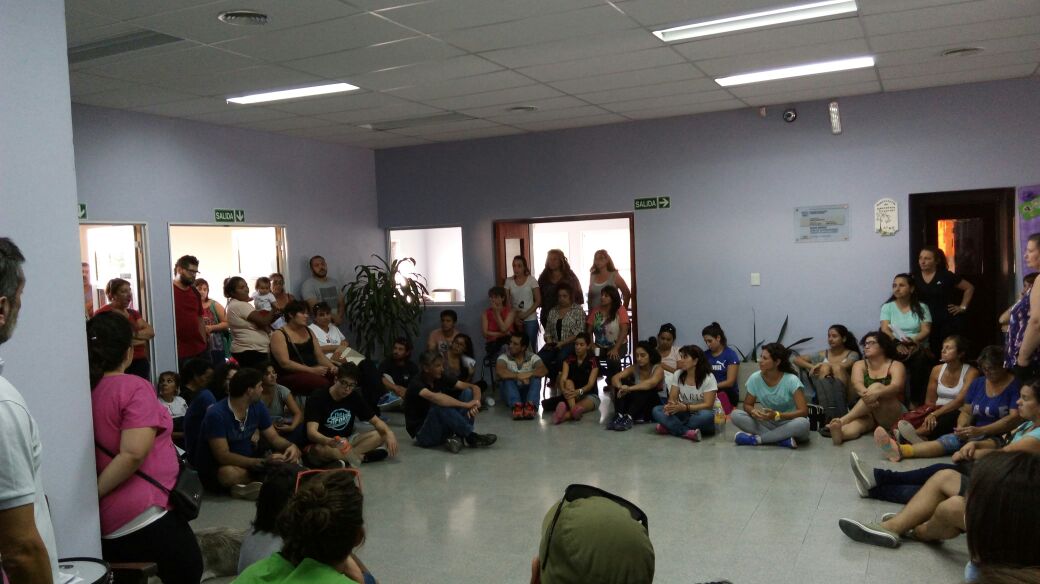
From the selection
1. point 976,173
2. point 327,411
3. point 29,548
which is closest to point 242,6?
point 327,411

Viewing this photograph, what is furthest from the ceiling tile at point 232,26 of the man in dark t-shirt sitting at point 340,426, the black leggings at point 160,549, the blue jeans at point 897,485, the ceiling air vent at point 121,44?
the blue jeans at point 897,485

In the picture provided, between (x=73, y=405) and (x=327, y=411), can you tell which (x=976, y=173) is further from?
(x=73, y=405)

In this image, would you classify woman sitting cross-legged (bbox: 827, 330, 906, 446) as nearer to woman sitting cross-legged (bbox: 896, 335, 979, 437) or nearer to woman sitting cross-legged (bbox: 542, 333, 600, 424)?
woman sitting cross-legged (bbox: 896, 335, 979, 437)

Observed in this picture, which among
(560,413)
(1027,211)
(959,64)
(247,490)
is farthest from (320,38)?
(1027,211)

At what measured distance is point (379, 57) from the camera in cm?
566

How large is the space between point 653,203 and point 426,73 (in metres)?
3.74

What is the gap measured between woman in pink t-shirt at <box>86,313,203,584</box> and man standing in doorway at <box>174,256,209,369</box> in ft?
16.2

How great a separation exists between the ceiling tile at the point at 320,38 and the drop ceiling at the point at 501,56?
18mm

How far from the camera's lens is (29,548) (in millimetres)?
1707

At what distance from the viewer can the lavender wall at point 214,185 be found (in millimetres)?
7074

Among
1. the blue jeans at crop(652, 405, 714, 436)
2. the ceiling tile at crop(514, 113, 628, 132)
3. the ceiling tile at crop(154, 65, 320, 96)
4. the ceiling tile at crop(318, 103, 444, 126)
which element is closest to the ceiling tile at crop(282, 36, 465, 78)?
the ceiling tile at crop(154, 65, 320, 96)

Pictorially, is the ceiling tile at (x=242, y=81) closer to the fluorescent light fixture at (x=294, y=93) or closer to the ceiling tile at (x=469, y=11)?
the fluorescent light fixture at (x=294, y=93)

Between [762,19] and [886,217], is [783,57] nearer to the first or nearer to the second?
[762,19]

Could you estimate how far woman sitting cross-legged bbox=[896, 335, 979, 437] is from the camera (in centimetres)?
607
